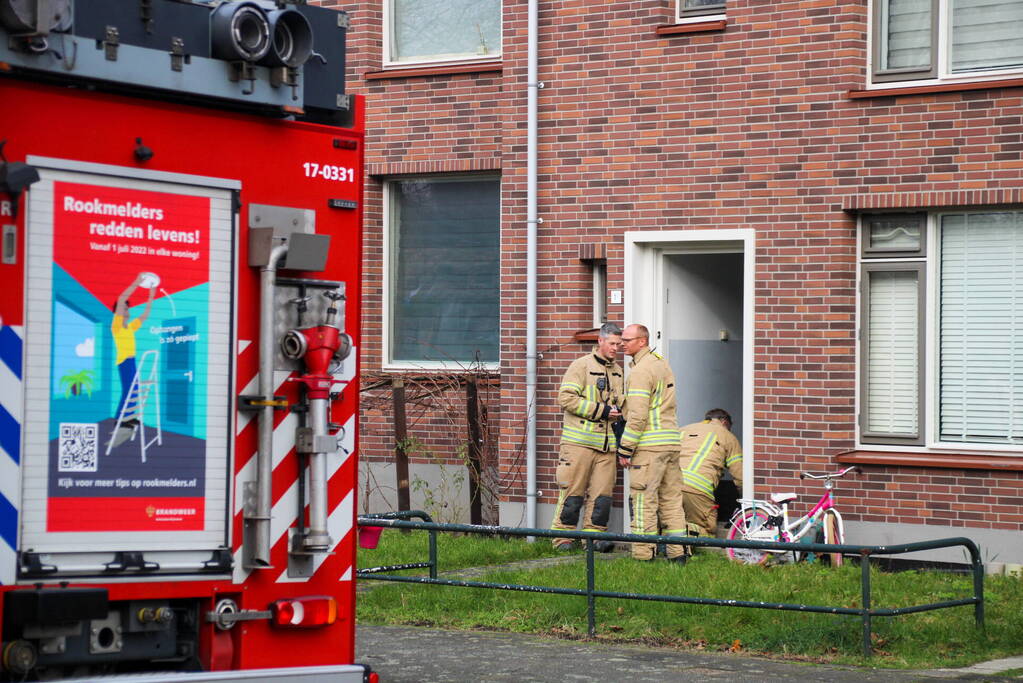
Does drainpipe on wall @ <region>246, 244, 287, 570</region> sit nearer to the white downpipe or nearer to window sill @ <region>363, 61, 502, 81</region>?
the white downpipe

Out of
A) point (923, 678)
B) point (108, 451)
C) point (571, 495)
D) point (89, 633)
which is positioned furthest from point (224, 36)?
point (571, 495)

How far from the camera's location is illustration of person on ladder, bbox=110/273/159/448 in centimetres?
630

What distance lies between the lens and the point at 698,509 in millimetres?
14992

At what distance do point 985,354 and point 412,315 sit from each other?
236 inches

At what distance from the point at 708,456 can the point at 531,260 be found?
8.32 ft

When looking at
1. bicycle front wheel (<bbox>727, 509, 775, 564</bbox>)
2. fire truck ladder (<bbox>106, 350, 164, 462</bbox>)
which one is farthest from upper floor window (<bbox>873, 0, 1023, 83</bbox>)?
fire truck ladder (<bbox>106, 350, 164, 462</bbox>)

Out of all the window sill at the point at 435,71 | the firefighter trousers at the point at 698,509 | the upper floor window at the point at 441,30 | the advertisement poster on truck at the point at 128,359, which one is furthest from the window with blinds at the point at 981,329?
the advertisement poster on truck at the point at 128,359

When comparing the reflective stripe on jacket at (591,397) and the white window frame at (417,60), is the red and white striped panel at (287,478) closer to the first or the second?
the reflective stripe on jacket at (591,397)

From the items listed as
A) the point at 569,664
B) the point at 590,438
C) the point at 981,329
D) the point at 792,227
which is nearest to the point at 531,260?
the point at 590,438

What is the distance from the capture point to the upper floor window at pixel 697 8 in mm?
15273

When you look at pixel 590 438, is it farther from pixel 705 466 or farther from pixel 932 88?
pixel 932 88

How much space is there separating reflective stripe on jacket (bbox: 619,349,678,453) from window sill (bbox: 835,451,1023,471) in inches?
60.1

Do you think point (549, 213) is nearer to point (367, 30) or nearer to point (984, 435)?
point (367, 30)

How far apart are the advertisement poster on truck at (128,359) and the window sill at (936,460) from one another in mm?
8670
